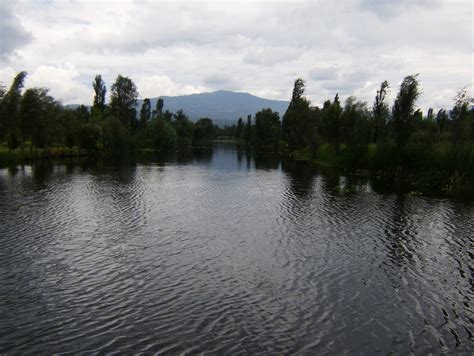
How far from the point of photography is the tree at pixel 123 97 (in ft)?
490

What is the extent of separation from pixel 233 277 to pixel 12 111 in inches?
3146

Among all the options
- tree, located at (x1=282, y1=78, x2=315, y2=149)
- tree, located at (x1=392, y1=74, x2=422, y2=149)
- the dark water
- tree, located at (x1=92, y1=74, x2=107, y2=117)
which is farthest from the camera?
tree, located at (x1=92, y1=74, x2=107, y2=117)

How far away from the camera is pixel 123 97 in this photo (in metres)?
151

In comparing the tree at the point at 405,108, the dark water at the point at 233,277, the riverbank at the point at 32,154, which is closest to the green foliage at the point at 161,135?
the riverbank at the point at 32,154

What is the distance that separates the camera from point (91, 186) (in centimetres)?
5097

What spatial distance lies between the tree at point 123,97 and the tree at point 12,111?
62023mm

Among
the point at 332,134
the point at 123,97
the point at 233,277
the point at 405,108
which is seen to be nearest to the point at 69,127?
the point at 123,97

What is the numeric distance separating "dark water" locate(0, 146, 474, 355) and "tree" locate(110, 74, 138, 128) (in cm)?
11605

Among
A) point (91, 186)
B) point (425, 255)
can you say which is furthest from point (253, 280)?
point (91, 186)

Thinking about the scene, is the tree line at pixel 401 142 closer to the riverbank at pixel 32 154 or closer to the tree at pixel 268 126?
the tree at pixel 268 126

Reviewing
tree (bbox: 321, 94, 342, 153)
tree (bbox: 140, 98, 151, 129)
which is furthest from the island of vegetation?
tree (bbox: 140, 98, 151, 129)

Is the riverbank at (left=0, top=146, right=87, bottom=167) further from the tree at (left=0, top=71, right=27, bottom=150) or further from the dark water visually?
the dark water

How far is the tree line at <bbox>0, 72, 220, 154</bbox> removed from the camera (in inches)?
3319

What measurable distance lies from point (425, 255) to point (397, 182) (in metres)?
35.9
